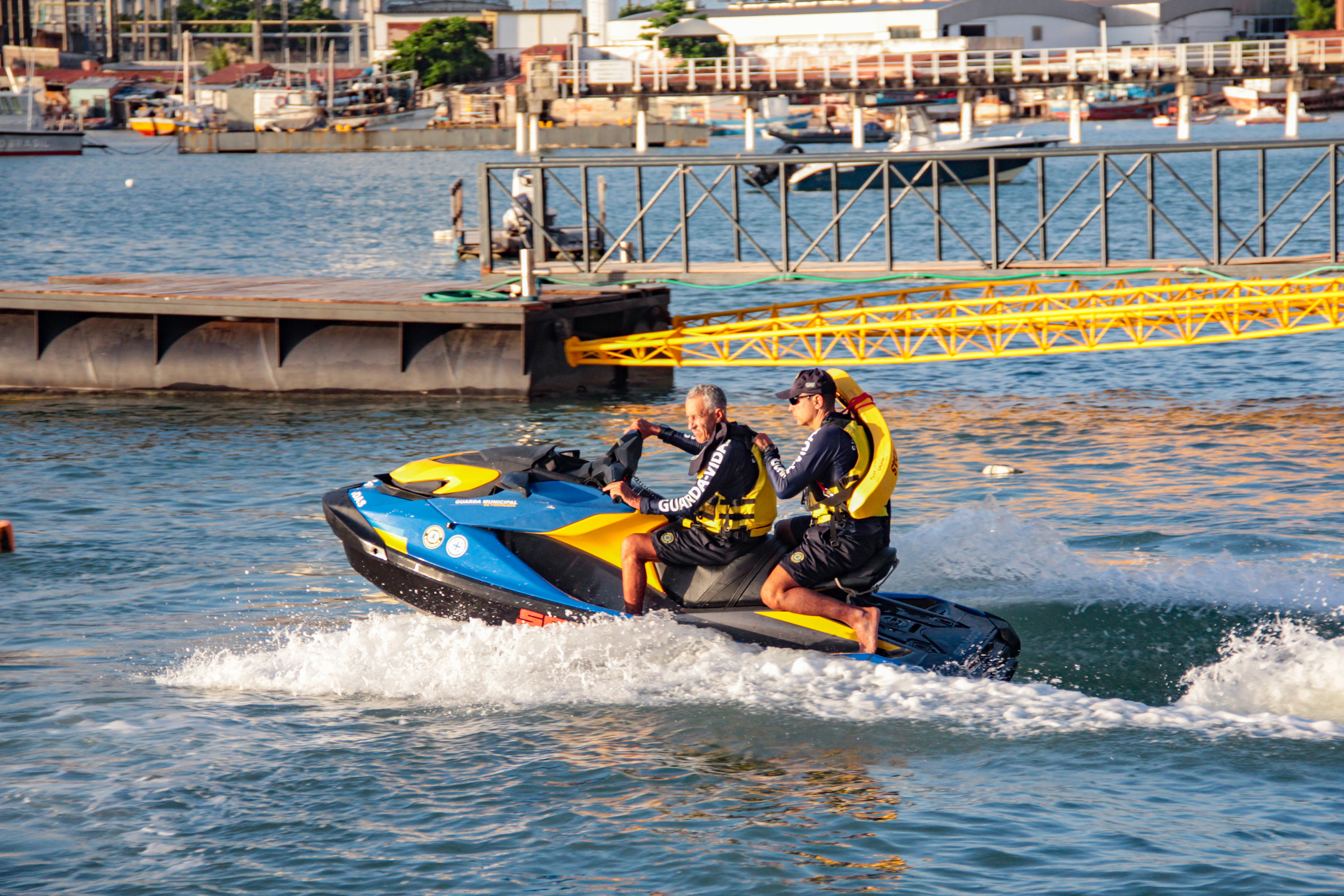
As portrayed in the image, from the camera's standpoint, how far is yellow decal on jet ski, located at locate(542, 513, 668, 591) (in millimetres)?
8438

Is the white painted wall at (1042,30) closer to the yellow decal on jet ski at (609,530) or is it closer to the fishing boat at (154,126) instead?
the fishing boat at (154,126)

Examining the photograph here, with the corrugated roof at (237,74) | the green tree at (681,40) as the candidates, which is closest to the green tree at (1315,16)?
the green tree at (681,40)

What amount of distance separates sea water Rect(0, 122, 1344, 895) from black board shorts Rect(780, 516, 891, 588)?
50cm

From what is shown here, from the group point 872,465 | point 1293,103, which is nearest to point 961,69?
point 1293,103

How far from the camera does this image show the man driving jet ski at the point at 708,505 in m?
7.87

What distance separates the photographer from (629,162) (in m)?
19.8

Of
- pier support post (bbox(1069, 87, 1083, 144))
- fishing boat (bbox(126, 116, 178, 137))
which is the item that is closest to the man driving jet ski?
pier support post (bbox(1069, 87, 1083, 144))

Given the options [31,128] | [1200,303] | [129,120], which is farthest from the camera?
[129,120]

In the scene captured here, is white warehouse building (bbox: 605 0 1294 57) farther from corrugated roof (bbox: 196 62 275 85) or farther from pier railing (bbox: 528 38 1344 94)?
corrugated roof (bbox: 196 62 275 85)

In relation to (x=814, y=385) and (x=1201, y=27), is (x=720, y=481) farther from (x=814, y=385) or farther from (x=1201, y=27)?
(x=1201, y=27)

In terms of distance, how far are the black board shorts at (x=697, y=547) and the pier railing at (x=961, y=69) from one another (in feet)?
217

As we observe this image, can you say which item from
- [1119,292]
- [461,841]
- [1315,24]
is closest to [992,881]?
[461,841]

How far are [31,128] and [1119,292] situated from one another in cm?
10142

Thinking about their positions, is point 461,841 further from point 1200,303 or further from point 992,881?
point 1200,303
